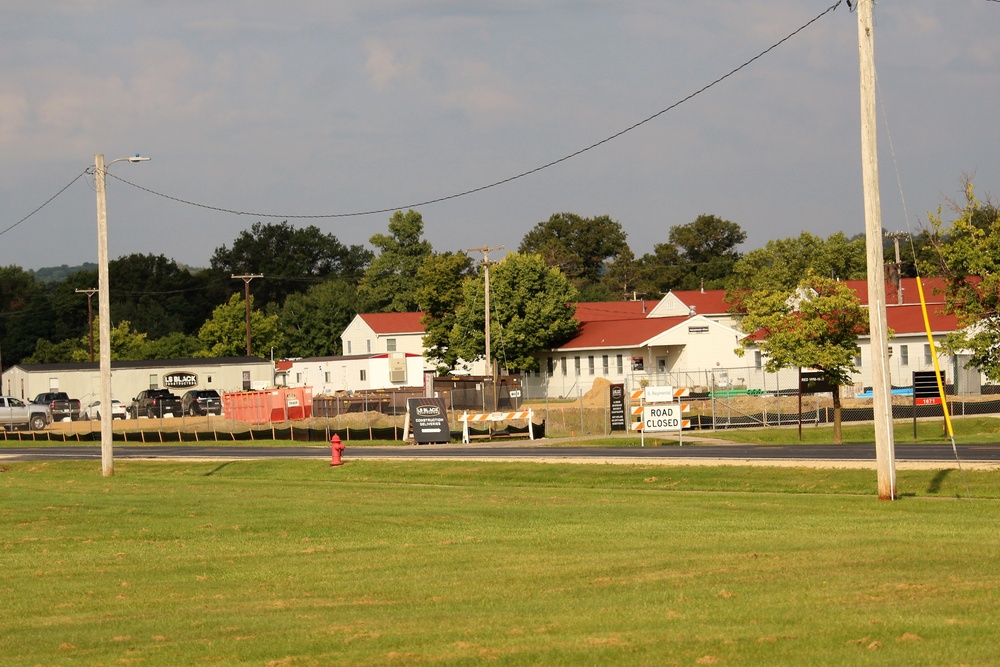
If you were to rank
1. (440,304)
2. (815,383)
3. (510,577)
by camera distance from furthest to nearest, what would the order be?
(440,304), (815,383), (510,577)

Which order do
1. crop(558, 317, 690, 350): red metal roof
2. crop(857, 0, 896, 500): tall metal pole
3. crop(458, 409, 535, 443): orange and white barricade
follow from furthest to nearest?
crop(558, 317, 690, 350): red metal roof < crop(458, 409, 535, 443): orange and white barricade < crop(857, 0, 896, 500): tall metal pole

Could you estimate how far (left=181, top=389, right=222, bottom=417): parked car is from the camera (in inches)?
2965

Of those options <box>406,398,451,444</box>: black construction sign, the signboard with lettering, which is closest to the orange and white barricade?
<box>406,398,451,444</box>: black construction sign

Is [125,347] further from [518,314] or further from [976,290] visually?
[976,290]

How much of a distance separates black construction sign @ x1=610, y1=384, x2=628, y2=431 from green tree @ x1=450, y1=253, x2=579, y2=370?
34.6 m

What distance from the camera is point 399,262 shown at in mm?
128125

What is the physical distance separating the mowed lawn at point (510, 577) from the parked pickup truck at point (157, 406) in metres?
51.6

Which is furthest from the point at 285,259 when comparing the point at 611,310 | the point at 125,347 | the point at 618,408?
the point at 618,408

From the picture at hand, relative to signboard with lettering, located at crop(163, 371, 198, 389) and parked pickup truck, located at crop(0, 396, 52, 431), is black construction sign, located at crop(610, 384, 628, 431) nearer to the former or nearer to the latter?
parked pickup truck, located at crop(0, 396, 52, 431)

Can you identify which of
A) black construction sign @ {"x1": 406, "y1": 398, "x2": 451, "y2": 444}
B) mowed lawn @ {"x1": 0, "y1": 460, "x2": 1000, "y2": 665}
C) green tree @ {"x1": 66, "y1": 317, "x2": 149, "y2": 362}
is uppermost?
green tree @ {"x1": 66, "y1": 317, "x2": 149, "y2": 362}

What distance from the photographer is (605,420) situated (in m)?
47.4

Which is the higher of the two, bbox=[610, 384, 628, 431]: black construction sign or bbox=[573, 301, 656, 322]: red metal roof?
bbox=[573, 301, 656, 322]: red metal roof

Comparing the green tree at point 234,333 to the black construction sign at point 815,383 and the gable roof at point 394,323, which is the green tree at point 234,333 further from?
the black construction sign at point 815,383

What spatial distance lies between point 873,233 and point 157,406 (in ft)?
205
